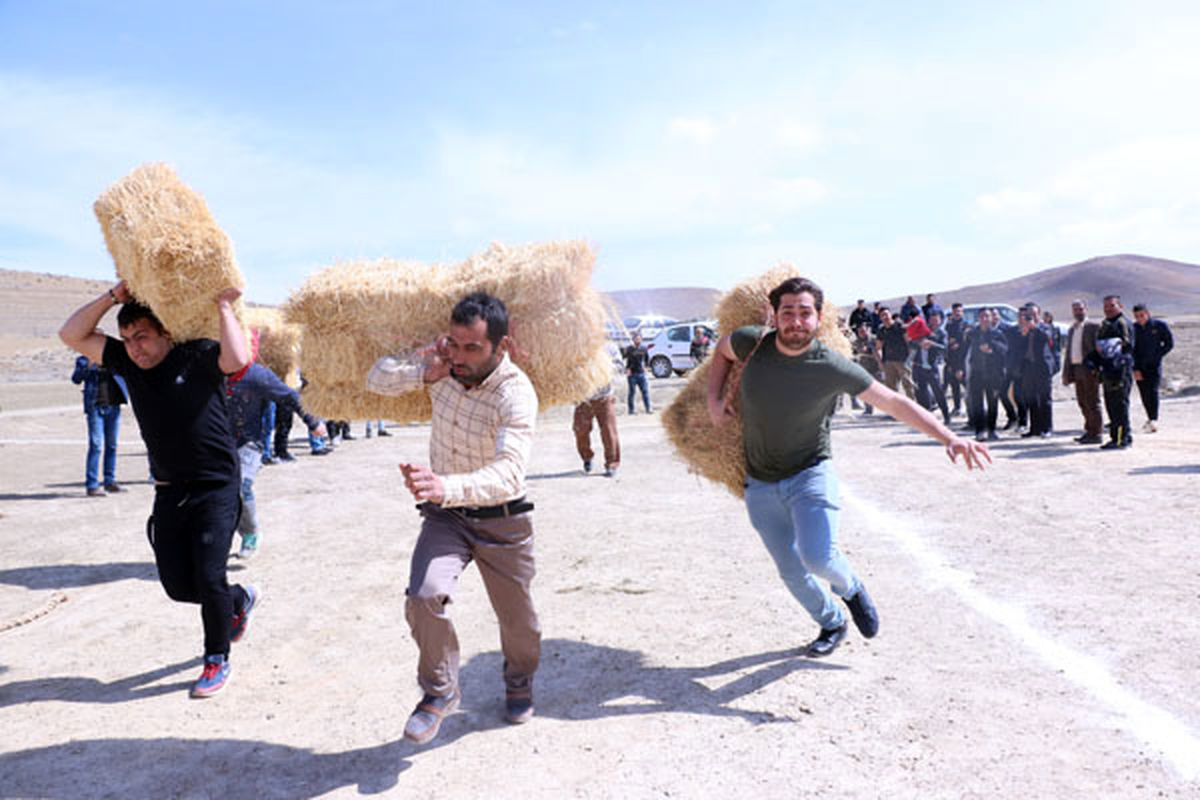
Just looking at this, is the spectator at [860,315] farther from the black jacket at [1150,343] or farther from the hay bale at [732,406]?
the hay bale at [732,406]

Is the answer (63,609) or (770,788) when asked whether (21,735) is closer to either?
(63,609)

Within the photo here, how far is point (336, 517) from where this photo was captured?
8.87 meters

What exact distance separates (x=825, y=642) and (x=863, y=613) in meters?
0.26

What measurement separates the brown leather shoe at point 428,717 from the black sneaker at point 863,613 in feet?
7.21

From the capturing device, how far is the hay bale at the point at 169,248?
3801 millimetres

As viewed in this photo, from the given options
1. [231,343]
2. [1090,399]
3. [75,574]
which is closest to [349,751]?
[231,343]

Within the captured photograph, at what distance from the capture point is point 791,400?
4223mm

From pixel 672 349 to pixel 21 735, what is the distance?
80.6ft

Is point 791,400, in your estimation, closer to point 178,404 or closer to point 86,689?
point 178,404

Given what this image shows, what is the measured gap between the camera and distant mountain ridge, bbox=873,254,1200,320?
11069cm

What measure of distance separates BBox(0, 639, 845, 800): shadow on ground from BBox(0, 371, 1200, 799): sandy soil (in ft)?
0.05

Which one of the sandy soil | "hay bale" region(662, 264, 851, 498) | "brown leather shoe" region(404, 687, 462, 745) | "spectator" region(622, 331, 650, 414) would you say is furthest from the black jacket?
"brown leather shoe" region(404, 687, 462, 745)

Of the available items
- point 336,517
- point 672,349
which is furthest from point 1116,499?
point 672,349

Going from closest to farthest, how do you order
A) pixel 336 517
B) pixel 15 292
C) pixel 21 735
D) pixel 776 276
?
pixel 21 735
pixel 776 276
pixel 336 517
pixel 15 292
